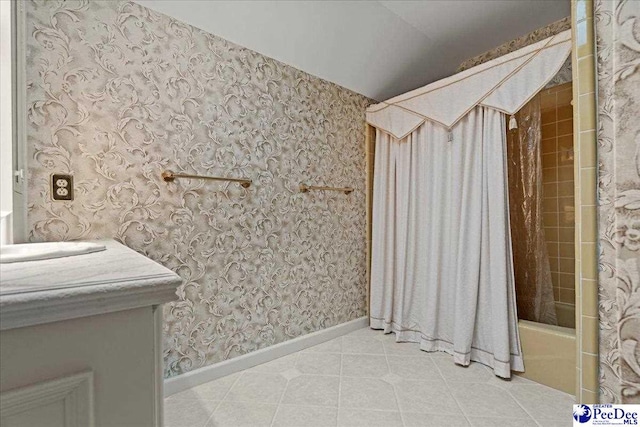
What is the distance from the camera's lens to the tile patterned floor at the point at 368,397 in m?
1.34

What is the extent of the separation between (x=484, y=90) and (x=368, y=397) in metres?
1.84

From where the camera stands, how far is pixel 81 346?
0.48 meters

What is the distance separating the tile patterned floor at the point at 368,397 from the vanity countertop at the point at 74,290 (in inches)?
43.3

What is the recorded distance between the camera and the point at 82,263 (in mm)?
678

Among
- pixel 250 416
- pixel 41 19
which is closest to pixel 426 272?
pixel 250 416

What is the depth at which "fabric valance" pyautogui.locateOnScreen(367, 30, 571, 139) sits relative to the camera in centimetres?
153

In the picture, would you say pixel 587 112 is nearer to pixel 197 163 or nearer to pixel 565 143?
pixel 197 163

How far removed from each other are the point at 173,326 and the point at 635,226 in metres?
1.77

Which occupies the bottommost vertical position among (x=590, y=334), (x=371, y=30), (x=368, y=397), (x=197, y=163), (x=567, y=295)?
(x=368, y=397)

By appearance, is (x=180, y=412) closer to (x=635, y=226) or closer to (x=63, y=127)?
(x=63, y=127)

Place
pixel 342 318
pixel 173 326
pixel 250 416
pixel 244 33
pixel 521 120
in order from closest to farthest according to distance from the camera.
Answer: pixel 250 416
pixel 173 326
pixel 244 33
pixel 521 120
pixel 342 318

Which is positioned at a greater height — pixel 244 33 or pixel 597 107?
pixel 244 33

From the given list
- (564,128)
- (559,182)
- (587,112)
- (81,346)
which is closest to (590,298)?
(587,112)

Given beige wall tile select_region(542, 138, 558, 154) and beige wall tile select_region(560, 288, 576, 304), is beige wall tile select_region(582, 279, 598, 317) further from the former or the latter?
beige wall tile select_region(542, 138, 558, 154)
